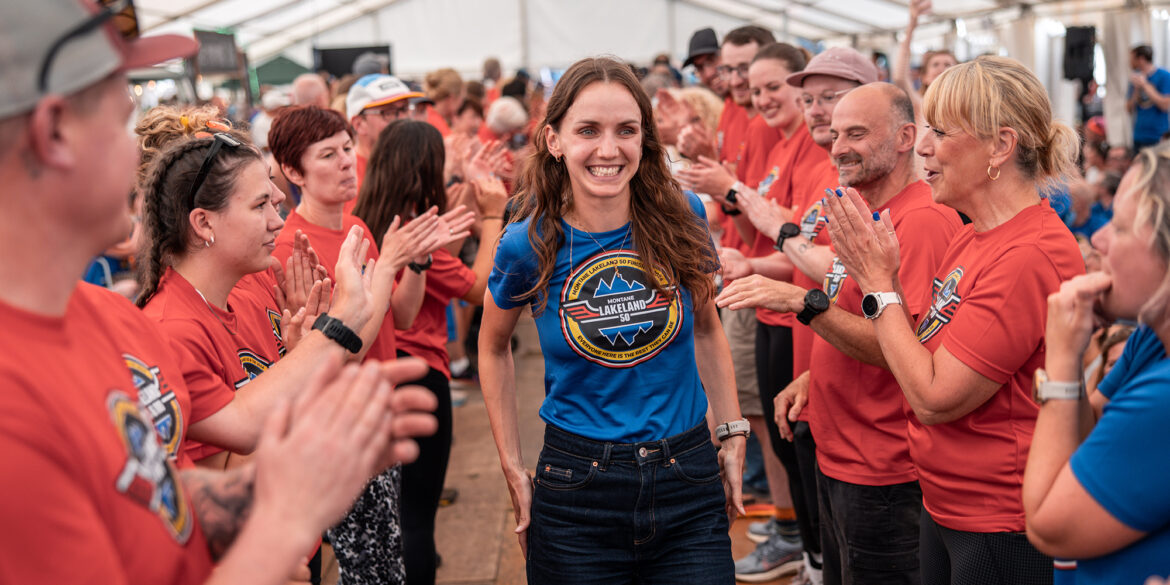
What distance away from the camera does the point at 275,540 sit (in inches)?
44.2

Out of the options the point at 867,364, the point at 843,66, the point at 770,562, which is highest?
the point at 843,66

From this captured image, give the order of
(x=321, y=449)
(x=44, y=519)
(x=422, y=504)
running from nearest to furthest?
(x=44, y=519), (x=321, y=449), (x=422, y=504)

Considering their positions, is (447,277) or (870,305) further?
(447,277)

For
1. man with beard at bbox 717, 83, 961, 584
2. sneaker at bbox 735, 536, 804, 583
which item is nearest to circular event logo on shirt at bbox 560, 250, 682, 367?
man with beard at bbox 717, 83, 961, 584

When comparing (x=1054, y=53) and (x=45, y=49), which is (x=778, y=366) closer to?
Answer: (x=45, y=49)

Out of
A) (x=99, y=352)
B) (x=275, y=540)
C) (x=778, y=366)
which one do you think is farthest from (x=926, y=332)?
(x=99, y=352)

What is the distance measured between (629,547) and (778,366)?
1764 millimetres

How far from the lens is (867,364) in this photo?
266cm

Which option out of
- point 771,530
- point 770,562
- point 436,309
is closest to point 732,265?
point 436,309

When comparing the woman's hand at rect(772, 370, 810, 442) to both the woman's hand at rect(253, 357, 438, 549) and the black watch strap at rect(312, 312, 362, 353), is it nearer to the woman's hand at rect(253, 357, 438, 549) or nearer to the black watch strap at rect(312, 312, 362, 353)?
the black watch strap at rect(312, 312, 362, 353)

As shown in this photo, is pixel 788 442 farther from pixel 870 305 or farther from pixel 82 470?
pixel 82 470

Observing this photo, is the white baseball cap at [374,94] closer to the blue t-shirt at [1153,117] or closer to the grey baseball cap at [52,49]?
the grey baseball cap at [52,49]

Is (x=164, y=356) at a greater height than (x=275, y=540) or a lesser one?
greater

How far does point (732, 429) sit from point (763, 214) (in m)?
1.24
